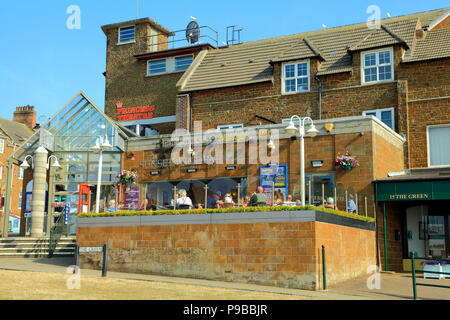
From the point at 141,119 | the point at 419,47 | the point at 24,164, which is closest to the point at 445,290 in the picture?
the point at 419,47

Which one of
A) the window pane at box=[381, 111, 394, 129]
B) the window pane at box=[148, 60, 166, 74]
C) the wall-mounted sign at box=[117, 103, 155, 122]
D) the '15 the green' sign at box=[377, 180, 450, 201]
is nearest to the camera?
the '15 the green' sign at box=[377, 180, 450, 201]

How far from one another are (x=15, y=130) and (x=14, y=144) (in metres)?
3.49

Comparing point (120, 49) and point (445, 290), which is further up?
point (120, 49)

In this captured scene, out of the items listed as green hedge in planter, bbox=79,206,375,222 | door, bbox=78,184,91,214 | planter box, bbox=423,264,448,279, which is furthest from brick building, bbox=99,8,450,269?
green hedge in planter, bbox=79,206,375,222

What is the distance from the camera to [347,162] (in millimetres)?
22703

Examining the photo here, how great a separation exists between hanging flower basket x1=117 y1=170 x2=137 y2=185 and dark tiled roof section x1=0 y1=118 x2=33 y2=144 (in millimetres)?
33923

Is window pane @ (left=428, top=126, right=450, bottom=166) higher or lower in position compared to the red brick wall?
higher

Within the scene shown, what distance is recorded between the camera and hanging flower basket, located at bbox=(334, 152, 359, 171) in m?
22.7

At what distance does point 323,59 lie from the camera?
29.0 meters

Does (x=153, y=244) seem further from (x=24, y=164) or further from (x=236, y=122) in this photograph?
(x=236, y=122)

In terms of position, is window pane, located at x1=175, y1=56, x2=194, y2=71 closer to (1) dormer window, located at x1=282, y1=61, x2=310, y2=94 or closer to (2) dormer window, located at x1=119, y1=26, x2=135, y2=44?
(2) dormer window, located at x1=119, y1=26, x2=135, y2=44

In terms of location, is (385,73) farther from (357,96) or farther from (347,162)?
(347,162)

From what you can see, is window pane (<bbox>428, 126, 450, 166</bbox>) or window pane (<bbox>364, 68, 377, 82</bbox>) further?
window pane (<bbox>364, 68, 377, 82</bbox>)
